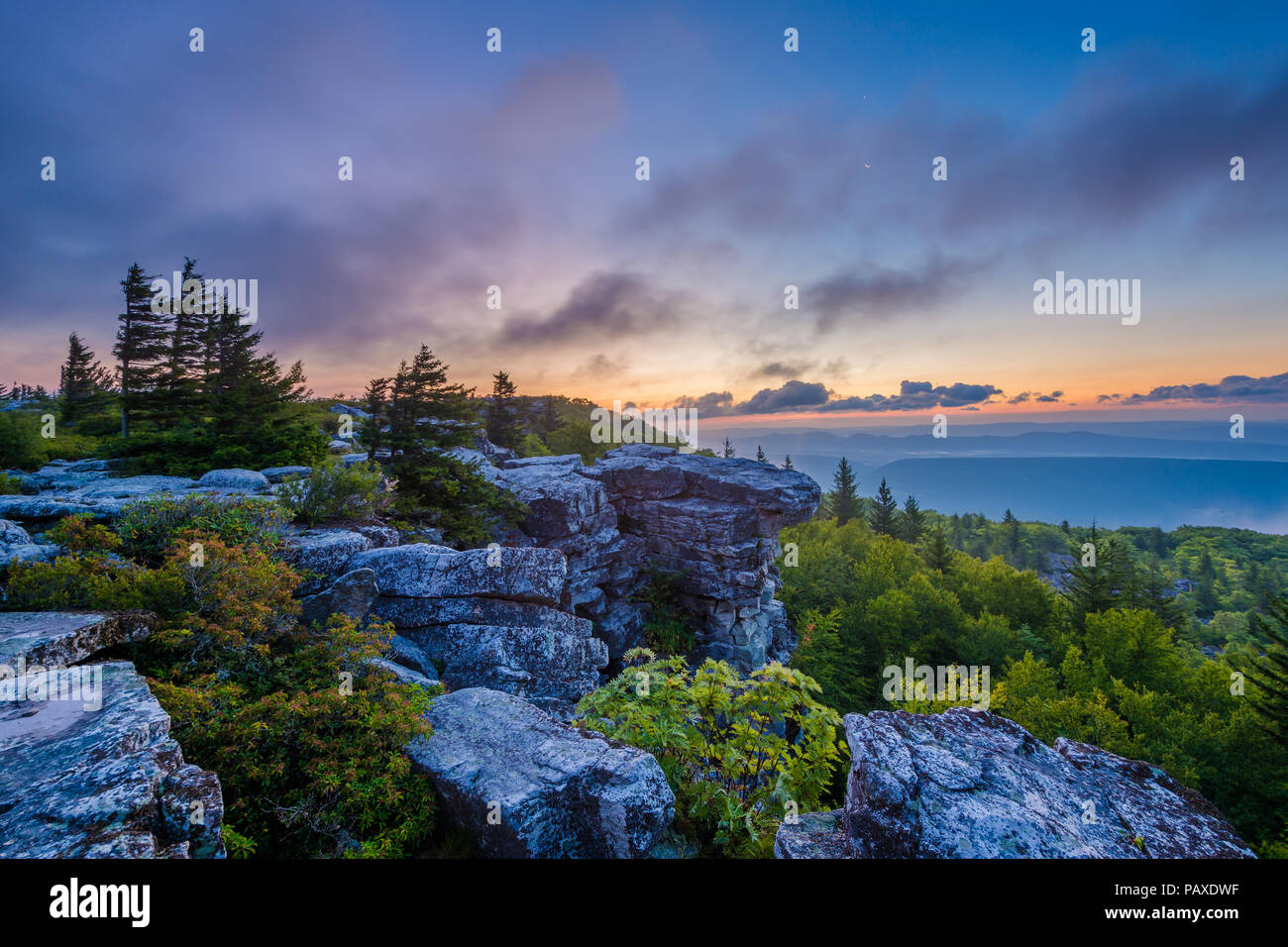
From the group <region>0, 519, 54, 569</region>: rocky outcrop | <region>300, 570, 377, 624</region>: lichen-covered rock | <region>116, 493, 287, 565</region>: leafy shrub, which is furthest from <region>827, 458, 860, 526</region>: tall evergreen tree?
<region>0, 519, 54, 569</region>: rocky outcrop

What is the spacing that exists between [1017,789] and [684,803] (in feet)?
11.0

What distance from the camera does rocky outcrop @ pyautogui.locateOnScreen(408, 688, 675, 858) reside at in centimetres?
472

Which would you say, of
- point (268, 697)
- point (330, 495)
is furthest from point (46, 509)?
point (268, 697)

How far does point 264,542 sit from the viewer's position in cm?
813

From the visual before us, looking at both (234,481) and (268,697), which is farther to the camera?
(234,481)

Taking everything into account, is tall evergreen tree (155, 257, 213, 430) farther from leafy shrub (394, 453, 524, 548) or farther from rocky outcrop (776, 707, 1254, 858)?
rocky outcrop (776, 707, 1254, 858)

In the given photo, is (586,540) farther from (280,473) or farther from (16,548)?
(16,548)

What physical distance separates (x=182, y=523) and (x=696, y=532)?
20494mm

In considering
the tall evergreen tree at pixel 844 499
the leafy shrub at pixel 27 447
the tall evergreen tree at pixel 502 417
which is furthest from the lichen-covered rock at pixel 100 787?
the tall evergreen tree at pixel 844 499

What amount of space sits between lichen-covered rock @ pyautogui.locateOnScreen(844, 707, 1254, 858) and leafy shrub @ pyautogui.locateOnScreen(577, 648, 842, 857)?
2.16 feet

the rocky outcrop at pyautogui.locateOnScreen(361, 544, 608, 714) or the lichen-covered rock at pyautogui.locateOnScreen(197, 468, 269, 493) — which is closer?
the rocky outcrop at pyautogui.locateOnScreen(361, 544, 608, 714)

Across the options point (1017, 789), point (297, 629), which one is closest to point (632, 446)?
point (297, 629)

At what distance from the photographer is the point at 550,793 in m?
4.92
